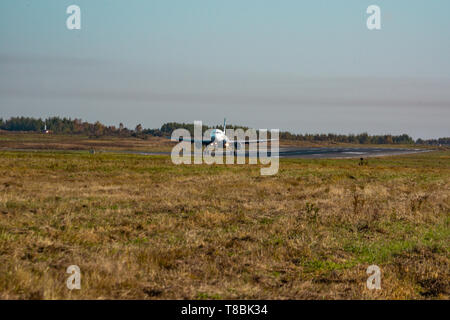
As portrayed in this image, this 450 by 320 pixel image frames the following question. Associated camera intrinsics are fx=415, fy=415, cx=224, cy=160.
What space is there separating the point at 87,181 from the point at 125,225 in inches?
737

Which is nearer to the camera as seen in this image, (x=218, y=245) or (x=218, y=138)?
(x=218, y=245)

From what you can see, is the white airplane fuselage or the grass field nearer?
the grass field

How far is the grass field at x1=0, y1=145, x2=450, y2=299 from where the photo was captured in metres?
9.15

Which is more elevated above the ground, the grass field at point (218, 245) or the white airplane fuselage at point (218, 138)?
the white airplane fuselage at point (218, 138)

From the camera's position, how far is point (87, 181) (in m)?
33.0

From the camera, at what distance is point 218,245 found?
13.2 m

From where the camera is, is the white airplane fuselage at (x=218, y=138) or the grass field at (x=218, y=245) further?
the white airplane fuselage at (x=218, y=138)

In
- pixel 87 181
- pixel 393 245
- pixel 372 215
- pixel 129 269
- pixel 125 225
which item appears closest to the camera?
pixel 129 269

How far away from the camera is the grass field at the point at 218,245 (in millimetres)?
9148

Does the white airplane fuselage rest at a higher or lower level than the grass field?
higher
